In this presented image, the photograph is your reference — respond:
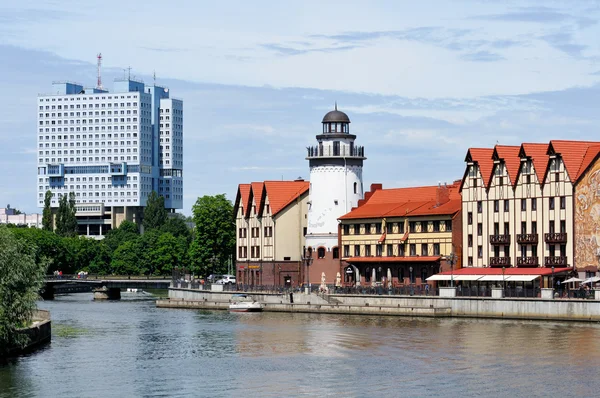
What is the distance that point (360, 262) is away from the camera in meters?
145

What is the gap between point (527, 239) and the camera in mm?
123375

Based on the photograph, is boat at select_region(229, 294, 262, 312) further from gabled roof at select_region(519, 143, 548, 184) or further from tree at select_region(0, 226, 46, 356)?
tree at select_region(0, 226, 46, 356)

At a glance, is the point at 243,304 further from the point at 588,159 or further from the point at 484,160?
the point at 588,159

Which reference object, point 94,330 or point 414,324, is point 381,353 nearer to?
point 414,324

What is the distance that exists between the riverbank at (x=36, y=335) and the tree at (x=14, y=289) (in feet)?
2.49

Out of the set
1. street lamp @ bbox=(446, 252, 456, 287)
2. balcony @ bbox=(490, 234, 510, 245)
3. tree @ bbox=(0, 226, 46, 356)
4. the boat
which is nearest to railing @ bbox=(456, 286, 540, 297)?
street lamp @ bbox=(446, 252, 456, 287)

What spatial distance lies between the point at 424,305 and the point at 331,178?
31708mm

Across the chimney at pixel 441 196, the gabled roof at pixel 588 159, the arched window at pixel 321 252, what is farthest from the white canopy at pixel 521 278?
the arched window at pixel 321 252

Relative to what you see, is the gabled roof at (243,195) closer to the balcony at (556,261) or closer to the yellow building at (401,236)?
→ the yellow building at (401,236)

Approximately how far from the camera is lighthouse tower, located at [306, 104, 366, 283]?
14862 cm

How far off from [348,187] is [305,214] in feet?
29.8

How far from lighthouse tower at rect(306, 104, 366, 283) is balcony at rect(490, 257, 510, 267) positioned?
2541 cm

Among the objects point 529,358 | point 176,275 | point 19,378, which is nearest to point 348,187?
point 176,275

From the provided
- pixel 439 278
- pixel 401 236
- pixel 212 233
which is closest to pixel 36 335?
pixel 439 278
